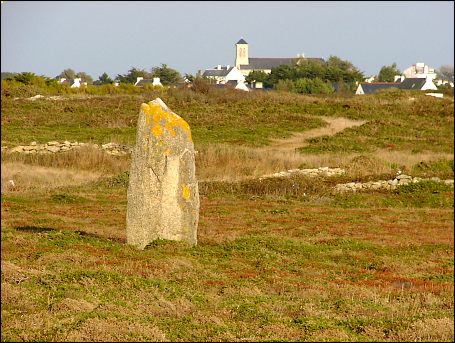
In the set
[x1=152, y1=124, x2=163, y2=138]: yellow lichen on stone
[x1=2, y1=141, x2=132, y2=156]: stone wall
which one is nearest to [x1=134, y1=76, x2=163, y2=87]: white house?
[x1=2, y1=141, x2=132, y2=156]: stone wall

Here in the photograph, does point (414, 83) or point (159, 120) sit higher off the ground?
point (159, 120)

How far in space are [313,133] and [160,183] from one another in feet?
129

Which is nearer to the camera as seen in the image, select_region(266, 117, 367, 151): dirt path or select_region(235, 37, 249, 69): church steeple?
select_region(266, 117, 367, 151): dirt path

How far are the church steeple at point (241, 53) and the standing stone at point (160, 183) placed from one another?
136m

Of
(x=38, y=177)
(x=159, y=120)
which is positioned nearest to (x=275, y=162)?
(x=38, y=177)

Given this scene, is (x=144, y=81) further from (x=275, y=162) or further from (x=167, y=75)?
(x=275, y=162)

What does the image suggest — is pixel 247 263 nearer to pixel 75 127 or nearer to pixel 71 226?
pixel 71 226

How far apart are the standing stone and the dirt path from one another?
29323 mm

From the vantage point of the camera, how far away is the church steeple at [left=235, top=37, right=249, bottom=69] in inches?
6033

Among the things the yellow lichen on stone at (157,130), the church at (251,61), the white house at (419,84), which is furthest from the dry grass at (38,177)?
the church at (251,61)

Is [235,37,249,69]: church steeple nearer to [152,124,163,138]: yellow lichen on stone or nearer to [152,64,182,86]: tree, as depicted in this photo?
[152,64,182,86]: tree

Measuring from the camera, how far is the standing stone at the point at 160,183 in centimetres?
1697

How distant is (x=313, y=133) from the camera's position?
182 feet

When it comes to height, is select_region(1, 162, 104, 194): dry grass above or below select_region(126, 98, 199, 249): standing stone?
below
